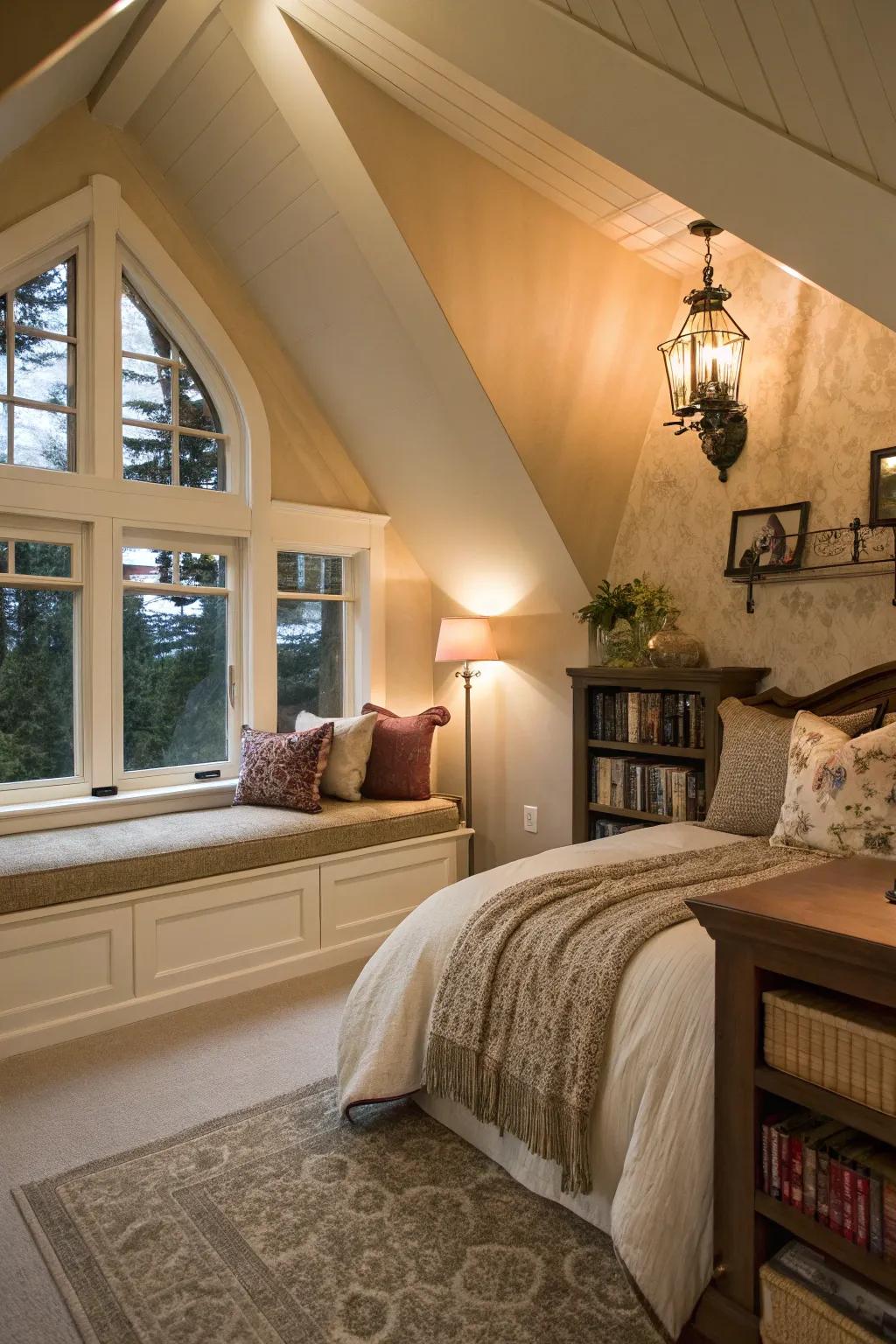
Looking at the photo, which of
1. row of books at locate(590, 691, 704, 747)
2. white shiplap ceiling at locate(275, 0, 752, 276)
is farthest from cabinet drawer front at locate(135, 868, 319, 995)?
white shiplap ceiling at locate(275, 0, 752, 276)

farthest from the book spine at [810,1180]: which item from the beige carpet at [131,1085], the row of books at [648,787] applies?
the row of books at [648,787]

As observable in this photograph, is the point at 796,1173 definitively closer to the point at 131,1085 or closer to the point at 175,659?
the point at 131,1085

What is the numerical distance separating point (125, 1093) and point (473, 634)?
2385 mm

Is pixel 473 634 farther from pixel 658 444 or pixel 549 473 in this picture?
pixel 658 444

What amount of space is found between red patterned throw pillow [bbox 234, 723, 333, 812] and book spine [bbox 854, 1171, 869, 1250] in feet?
8.56

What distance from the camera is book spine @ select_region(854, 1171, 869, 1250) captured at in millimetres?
1455

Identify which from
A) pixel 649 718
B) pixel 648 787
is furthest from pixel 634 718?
pixel 648 787

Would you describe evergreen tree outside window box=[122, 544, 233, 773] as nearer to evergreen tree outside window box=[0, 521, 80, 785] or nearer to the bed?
evergreen tree outside window box=[0, 521, 80, 785]

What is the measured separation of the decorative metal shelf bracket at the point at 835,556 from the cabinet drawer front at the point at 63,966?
2656 millimetres

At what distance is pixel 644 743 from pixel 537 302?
1.77 m

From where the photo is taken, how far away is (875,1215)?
144cm

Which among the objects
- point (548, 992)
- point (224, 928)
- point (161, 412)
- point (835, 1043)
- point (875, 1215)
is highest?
point (161, 412)

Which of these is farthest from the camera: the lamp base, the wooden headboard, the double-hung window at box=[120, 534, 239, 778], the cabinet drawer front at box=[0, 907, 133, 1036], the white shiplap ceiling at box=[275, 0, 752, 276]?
the double-hung window at box=[120, 534, 239, 778]

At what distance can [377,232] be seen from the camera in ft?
10.6
